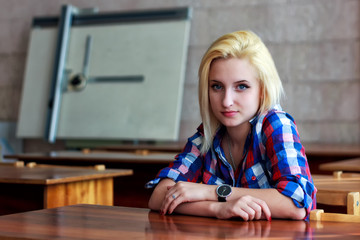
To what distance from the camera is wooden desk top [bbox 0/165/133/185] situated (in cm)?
232

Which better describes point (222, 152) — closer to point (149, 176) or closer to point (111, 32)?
point (149, 176)

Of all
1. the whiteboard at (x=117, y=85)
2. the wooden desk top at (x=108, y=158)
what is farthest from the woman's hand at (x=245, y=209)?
the whiteboard at (x=117, y=85)

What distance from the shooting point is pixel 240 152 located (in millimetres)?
1686

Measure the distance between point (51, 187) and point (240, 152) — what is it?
109 cm

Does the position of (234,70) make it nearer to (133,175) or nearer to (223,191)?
(223,191)

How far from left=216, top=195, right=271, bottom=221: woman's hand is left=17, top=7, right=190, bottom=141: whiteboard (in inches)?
141

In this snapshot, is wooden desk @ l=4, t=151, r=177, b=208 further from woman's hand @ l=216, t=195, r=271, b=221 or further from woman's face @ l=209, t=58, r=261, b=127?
woman's hand @ l=216, t=195, r=271, b=221

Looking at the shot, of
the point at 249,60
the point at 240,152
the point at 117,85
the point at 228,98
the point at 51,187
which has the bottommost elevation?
the point at 51,187

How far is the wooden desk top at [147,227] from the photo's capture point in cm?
110

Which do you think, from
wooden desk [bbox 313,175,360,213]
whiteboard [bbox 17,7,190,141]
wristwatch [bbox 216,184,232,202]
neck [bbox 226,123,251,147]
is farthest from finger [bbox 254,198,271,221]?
whiteboard [bbox 17,7,190,141]

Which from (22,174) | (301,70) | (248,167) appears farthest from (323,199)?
(301,70)

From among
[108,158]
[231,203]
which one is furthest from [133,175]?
[231,203]

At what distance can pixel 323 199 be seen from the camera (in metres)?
1.81

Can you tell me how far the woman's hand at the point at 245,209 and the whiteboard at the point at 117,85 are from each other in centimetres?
359
